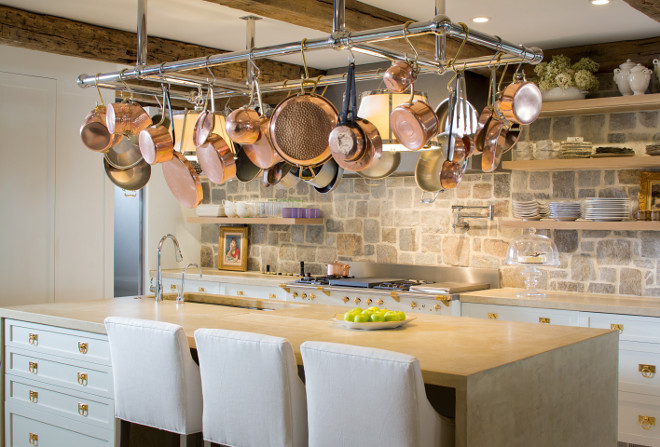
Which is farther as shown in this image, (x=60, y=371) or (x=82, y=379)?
(x=60, y=371)

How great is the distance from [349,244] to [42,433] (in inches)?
133

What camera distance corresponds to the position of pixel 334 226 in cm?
682

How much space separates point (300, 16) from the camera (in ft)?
12.5

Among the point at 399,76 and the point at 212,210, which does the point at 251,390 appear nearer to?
the point at 399,76

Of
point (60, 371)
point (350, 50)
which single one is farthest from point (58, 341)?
point (350, 50)

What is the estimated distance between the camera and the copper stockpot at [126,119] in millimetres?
3787

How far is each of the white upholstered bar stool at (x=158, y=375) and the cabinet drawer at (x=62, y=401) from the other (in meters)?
0.41

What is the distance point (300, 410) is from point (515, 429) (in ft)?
2.57

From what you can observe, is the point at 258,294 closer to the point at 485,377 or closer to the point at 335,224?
the point at 335,224

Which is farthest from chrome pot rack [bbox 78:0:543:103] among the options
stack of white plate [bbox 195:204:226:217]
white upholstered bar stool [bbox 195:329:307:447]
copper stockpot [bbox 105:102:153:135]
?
stack of white plate [bbox 195:204:226:217]

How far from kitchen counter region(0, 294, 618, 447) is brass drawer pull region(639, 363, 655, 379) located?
1.11 m

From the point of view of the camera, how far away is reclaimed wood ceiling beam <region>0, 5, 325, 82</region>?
4.54 metres

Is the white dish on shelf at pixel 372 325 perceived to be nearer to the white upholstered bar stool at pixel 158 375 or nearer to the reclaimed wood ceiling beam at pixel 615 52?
the white upholstered bar stool at pixel 158 375

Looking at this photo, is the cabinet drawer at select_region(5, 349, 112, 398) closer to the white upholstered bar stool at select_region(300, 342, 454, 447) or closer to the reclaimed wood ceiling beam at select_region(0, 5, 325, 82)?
the white upholstered bar stool at select_region(300, 342, 454, 447)
